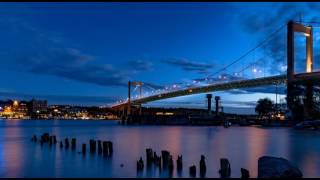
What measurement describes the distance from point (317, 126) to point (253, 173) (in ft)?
158

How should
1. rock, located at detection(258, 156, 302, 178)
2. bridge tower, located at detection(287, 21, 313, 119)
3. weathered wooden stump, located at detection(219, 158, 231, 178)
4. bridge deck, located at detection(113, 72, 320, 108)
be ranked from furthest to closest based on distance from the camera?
bridge tower, located at detection(287, 21, 313, 119) < bridge deck, located at detection(113, 72, 320, 108) < weathered wooden stump, located at detection(219, 158, 231, 178) < rock, located at detection(258, 156, 302, 178)

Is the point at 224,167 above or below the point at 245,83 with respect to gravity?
below

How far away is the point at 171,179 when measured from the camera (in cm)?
1919

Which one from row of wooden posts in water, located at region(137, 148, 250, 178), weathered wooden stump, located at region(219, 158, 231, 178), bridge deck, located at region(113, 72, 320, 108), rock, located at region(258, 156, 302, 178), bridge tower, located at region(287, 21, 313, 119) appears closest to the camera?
rock, located at region(258, 156, 302, 178)

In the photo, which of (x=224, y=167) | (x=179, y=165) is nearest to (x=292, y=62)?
(x=179, y=165)

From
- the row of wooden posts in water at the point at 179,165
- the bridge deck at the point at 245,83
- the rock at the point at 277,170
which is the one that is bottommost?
the row of wooden posts in water at the point at 179,165

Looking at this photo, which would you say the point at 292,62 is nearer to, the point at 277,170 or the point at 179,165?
the point at 179,165

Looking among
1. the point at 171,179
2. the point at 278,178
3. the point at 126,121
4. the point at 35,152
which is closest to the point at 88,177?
the point at 171,179

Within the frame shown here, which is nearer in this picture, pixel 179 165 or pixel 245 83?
pixel 179 165

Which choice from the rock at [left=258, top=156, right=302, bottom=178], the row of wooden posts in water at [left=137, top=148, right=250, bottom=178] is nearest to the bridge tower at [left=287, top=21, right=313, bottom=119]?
the row of wooden posts in water at [left=137, top=148, right=250, bottom=178]

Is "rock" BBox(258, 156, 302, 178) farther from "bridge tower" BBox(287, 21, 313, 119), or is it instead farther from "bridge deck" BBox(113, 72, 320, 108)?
"bridge tower" BBox(287, 21, 313, 119)

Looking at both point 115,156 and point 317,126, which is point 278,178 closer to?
point 115,156

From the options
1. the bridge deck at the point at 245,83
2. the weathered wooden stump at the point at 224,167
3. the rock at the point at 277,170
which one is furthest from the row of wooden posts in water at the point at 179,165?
the bridge deck at the point at 245,83

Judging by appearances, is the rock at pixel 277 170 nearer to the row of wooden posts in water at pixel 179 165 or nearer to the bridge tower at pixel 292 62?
the row of wooden posts in water at pixel 179 165
